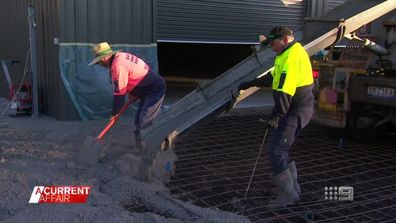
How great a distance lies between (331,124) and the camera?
760 cm

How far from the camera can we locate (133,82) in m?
6.45

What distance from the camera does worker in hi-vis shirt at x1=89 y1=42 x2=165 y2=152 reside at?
612 centimetres

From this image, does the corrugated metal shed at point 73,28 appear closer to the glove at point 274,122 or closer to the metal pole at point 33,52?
the metal pole at point 33,52

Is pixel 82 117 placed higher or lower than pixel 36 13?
lower

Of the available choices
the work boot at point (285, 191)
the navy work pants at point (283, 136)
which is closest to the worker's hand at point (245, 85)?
the navy work pants at point (283, 136)

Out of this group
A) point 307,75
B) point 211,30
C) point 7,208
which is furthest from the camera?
point 211,30

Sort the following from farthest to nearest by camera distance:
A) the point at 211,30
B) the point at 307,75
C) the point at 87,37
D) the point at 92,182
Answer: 1. the point at 211,30
2. the point at 87,37
3. the point at 92,182
4. the point at 307,75

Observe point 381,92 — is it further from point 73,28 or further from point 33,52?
point 33,52

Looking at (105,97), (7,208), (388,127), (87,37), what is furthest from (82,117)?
(388,127)

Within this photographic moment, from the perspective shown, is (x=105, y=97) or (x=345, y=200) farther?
(x=105, y=97)

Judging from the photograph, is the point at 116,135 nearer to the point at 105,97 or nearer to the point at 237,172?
the point at 105,97

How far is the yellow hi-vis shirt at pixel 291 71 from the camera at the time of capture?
4.77 meters

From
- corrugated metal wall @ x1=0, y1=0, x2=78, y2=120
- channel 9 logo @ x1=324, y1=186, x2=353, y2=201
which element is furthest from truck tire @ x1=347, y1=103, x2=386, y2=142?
corrugated metal wall @ x1=0, y1=0, x2=78, y2=120

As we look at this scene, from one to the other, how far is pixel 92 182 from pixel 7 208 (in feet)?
3.35
